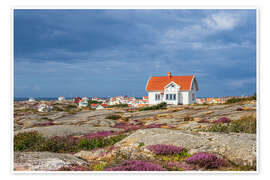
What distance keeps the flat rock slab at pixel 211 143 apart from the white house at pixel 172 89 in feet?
139

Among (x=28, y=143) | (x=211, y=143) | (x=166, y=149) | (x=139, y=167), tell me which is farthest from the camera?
(x=28, y=143)

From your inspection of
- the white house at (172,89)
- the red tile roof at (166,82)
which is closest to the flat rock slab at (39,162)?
the white house at (172,89)

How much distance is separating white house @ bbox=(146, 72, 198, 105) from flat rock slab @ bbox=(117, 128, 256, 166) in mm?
42495

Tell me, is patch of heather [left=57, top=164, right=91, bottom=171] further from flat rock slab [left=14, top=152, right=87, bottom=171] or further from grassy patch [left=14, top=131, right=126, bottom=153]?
grassy patch [left=14, top=131, right=126, bottom=153]

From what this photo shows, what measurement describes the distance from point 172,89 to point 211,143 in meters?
43.9

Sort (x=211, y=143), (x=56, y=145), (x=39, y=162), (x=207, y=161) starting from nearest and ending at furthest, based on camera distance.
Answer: (x=39, y=162) < (x=207, y=161) < (x=211, y=143) < (x=56, y=145)

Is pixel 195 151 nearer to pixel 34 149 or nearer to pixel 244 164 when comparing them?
pixel 244 164

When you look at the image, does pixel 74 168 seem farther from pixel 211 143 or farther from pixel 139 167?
pixel 211 143

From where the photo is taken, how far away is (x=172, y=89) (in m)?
52.1

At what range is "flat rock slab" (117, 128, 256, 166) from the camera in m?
7.46

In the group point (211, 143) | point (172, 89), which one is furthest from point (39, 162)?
point (172, 89)

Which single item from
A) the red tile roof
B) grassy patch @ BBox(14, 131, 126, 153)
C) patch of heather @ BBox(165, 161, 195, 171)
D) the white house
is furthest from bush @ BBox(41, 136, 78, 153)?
the red tile roof
